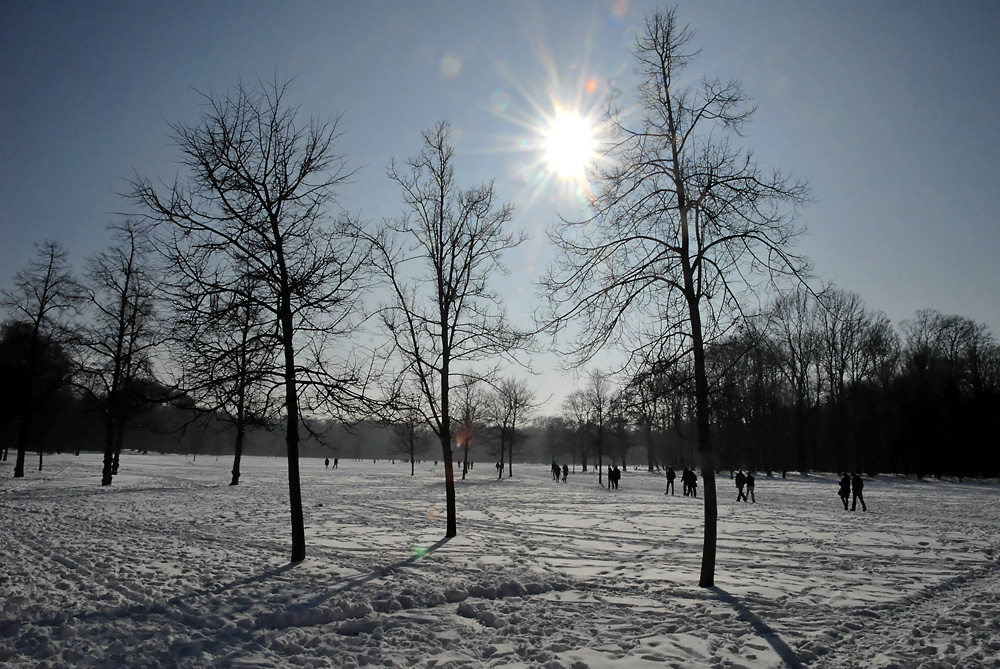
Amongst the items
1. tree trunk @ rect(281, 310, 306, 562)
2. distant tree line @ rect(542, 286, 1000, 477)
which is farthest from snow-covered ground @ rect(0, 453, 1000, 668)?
distant tree line @ rect(542, 286, 1000, 477)

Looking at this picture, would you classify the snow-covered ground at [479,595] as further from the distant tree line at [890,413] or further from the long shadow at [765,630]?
the distant tree line at [890,413]

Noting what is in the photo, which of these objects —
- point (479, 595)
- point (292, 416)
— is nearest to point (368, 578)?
point (479, 595)

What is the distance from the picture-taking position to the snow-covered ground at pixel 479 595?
19.6ft

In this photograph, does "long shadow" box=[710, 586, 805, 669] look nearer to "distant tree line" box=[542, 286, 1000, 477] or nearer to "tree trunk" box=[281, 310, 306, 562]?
"tree trunk" box=[281, 310, 306, 562]

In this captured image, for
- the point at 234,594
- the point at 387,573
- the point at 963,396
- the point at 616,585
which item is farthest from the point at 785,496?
the point at 963,396

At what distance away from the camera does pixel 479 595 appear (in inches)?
324

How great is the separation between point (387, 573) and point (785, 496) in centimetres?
2803

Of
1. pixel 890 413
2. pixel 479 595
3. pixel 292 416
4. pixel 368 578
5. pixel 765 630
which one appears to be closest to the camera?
pixel 765 630

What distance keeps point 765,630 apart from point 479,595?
3.98 metres

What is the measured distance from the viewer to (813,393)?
58.1 m

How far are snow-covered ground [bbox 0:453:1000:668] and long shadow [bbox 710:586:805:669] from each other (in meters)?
0.03

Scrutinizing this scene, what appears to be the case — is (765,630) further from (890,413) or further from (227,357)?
(890,413)

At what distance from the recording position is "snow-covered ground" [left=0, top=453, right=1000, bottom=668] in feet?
19.6

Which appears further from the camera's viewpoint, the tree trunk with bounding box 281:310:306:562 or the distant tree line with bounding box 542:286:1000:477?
the distant tree line with bounding box 542:286:1000:477
